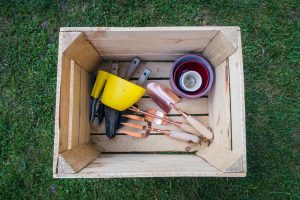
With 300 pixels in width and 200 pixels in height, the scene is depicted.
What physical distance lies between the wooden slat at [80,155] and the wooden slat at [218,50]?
0.60m

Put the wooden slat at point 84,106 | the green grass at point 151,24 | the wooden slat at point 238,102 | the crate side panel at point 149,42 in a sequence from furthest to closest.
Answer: the green grass at point 151,24
the wooden slat at point 84,106
the crate side panel at point 149,42
the wooden slat at point 238,102

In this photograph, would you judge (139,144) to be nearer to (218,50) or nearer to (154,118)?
(154,118)

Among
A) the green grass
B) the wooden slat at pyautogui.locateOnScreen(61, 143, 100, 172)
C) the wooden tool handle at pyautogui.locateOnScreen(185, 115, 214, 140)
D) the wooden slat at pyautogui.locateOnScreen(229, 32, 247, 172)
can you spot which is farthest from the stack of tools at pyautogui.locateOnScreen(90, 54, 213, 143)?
the green grass

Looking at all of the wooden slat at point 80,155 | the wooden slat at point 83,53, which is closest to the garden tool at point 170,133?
the wooden slat at point 80,155

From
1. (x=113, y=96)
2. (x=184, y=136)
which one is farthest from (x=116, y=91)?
(x=184, y=136)

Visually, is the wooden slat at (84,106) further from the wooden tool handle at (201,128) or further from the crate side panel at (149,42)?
the wooden tool handle at (201,128)

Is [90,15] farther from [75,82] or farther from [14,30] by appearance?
[75,82]

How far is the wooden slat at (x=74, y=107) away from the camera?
121cm

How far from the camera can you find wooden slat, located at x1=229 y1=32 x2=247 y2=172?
1.13 m

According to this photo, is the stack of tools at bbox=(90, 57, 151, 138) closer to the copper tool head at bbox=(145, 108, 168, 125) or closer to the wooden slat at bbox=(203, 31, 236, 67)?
the copper tool head at bbox=(145, 108, 168, 125)

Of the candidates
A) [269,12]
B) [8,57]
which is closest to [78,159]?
[8,57]

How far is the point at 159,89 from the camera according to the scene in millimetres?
1455

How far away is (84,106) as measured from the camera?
1.38m

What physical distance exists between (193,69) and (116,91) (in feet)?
1.16
